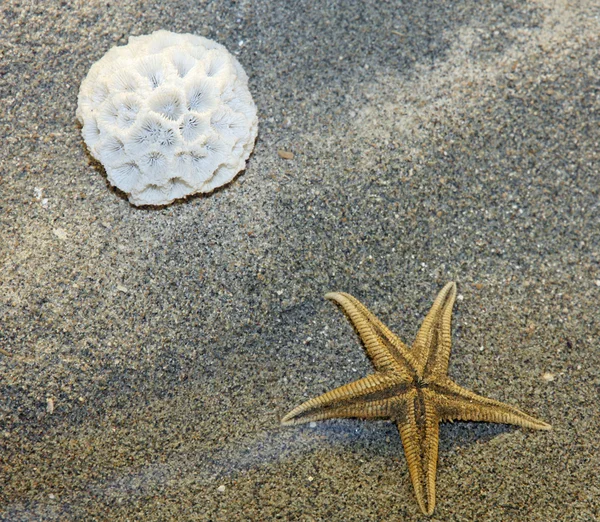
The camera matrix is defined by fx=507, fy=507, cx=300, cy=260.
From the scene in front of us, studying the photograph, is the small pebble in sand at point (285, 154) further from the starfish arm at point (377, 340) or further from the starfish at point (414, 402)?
the starfish at point (414, 402)

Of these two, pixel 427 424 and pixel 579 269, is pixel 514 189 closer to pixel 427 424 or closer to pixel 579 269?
pixel 579 269

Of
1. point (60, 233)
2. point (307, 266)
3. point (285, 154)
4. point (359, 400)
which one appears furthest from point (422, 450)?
point (60, 233)

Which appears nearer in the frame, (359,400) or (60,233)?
(359,400)

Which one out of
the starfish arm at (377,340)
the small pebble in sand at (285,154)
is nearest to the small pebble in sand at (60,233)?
the small pebble in sand at (285,154)

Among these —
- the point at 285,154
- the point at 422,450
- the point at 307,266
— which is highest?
the point at 285,154

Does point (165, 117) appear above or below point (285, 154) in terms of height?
above

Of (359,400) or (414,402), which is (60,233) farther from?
(414,402)

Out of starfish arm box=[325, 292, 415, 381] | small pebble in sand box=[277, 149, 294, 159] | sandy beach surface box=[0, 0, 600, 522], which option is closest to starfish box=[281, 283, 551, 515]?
starfish arm box=[325, 292, 415, 381]
